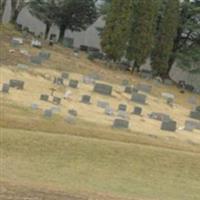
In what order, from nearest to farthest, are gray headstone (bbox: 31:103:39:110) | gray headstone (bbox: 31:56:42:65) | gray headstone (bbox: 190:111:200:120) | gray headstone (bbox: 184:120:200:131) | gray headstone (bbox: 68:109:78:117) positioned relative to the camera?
1. gray headstone (bbox: 31:103:39:110)
2. gray headstone (bbox: 68:109:78:117)
3. gray headstone (bbox: 184:120:200:131)
4. gray headstone (bbox: 190:111:200:120)
5. gray headstone (bbox: 31:56:42:65)

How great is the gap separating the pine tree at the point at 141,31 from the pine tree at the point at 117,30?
1266mm

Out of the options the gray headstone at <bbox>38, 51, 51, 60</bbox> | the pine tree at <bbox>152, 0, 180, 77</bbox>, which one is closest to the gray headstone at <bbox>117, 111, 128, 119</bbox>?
the gray headstone at <bbox>38, 51, 51, 60</bbox>

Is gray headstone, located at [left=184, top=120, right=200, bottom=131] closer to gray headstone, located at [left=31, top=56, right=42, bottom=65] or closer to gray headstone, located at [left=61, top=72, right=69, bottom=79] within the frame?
gray headstone, located at [left=61, top=72, right=69, bottom=79]

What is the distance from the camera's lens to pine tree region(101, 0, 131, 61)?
38.8 metres

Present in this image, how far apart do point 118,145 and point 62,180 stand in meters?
5.44

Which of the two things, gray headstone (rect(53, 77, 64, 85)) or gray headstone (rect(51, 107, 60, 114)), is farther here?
gray headstone (rect(53, 77, 64, 85))

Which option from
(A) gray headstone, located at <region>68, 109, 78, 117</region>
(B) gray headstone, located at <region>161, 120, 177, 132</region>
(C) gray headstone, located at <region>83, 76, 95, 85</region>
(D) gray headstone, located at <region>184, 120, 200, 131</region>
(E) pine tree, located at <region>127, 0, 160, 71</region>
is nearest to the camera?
(A) gray headstone, located at <region>68, 109, 78, 117</region>

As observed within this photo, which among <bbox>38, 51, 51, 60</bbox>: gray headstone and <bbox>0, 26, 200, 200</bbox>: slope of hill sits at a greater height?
<bbox>38, 51, 51, 60</bbox>: gray headstone

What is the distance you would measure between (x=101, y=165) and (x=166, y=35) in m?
26.7

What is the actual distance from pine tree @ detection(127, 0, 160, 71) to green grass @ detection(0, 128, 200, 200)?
20.6m

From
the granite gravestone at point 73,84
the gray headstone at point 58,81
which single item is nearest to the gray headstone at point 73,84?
the granite gravestone at point 73,84

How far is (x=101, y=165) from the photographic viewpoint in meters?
16.7

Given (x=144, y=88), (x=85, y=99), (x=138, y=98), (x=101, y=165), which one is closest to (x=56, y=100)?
(x=85, y=99)

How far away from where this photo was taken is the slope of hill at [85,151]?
1277 cm
